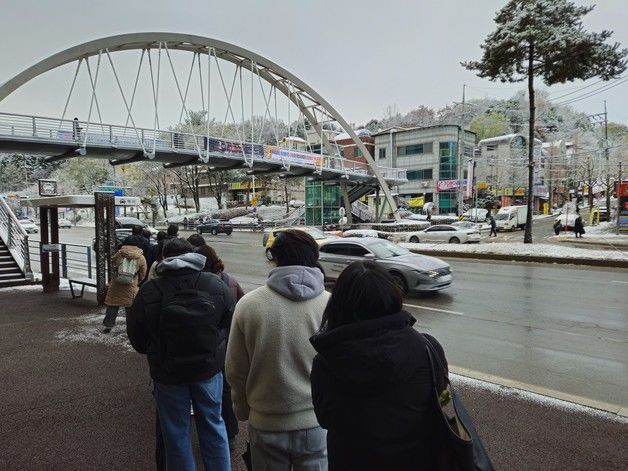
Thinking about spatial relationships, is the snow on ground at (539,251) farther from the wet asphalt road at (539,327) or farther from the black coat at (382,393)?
the black coat at (382,393)

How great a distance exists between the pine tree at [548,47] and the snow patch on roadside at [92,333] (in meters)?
20.0

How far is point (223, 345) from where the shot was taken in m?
3.15

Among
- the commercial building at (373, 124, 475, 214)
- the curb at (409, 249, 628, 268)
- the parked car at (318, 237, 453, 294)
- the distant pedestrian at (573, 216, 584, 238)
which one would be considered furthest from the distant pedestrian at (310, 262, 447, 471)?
the commercial building at (373, 124, 475, 214)

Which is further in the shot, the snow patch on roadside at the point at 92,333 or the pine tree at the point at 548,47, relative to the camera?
the pine tree at the point at 548,47

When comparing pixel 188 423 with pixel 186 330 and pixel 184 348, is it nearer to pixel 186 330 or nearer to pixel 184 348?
pixel 184 348

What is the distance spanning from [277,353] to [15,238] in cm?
1480

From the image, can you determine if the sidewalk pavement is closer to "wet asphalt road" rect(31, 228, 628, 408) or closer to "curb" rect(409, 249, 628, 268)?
"wet asphalt road" rect(31, 228, 628, 408)

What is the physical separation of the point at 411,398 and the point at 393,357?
18cm

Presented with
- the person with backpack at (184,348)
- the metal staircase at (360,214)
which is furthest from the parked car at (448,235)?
the person with backpack at (184,348)

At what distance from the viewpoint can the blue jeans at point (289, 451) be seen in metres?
2.21

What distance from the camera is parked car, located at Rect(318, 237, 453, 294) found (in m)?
10.7

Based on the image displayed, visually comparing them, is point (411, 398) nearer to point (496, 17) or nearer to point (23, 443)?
point (23, 443)

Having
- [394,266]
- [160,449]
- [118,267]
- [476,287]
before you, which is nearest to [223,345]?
[160,449]

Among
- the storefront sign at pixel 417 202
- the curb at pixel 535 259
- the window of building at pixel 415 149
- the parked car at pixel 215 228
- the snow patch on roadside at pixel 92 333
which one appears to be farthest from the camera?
the storefront sign at pixel 417 202
